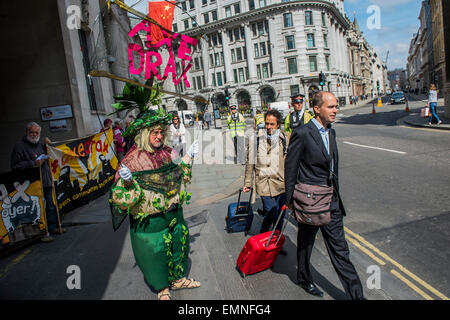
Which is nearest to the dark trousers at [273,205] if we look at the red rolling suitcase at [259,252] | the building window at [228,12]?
the red rolling suitcase at [259,252]

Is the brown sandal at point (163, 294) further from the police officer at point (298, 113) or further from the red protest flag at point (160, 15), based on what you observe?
the police officer at point (298, 113)

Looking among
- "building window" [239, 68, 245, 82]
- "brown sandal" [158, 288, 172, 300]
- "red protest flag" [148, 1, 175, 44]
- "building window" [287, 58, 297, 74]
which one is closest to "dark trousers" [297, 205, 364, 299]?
"brown sandal" [158, 288, 172, 300]

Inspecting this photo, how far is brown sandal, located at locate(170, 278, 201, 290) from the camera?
3027mm

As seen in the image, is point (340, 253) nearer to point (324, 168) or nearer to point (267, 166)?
point (324, 168)

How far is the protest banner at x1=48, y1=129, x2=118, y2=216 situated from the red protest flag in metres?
2.54

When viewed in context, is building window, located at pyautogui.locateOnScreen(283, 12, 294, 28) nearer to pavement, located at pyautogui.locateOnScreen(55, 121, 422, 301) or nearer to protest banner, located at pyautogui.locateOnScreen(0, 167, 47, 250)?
pavement, located at pyautogui.locateOnScreen(55, 121, 422, 301)

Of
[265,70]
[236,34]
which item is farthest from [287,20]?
[236,34]

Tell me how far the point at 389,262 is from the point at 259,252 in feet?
4.77

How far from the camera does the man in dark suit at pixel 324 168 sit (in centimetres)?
246

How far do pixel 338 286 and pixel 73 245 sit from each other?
388 centimetres

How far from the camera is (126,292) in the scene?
311cm

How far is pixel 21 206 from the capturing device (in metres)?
4.52

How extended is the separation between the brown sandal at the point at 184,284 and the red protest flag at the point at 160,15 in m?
2.51
